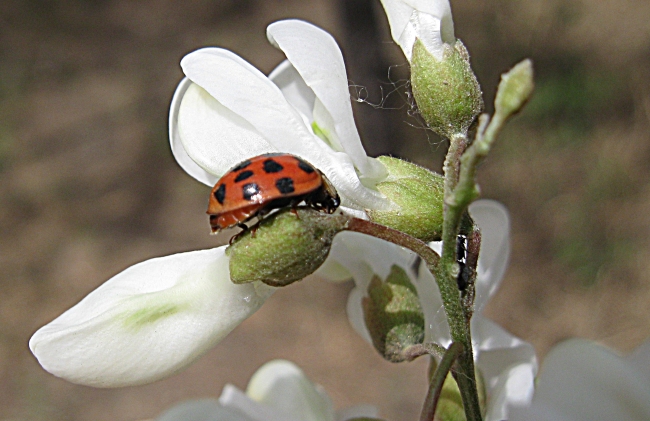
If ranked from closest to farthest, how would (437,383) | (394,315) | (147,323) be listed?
(437,383), (147,323), (394,315)

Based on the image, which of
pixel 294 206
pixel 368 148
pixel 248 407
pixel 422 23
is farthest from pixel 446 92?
pixel 368 148

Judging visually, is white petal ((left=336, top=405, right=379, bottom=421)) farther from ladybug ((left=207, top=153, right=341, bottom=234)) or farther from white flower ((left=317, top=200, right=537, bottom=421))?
ladybug ((left=207, top=153, right=341, bottom=234))

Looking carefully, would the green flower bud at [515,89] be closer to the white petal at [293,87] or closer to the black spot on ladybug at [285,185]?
the black spot on ladybug at [285,185]

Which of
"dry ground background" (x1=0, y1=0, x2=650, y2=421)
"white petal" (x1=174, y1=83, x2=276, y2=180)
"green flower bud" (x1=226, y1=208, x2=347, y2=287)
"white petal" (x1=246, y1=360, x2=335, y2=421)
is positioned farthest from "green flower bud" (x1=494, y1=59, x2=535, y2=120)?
"dry ground background" (x1=0, y1=0, x2=650, y2=421)

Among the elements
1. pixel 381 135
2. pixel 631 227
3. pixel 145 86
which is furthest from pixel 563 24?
pixel 145 86

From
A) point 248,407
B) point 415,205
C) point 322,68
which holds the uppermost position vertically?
point 322,68

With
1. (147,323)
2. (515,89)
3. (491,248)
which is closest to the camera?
(515,89)

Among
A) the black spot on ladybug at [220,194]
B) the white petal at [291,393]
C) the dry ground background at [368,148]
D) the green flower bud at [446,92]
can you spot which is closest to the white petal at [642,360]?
the green flower bud at [446,92]

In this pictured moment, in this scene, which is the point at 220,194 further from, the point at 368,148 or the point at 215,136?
the point at 368,148
